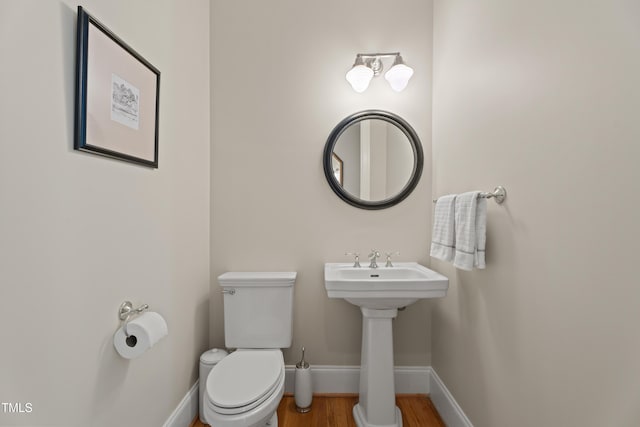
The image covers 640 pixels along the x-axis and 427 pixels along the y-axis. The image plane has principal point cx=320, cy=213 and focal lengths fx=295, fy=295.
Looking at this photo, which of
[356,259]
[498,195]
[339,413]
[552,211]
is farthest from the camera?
[356,259]

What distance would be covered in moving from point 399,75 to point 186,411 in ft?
7.49

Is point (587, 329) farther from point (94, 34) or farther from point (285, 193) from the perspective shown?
point (94, 34)

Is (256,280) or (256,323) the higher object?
(256,280)

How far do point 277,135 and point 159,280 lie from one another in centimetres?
111

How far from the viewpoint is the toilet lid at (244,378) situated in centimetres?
124

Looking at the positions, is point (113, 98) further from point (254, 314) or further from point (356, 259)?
point (356, 259)

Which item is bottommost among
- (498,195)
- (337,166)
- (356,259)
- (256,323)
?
(256,323)

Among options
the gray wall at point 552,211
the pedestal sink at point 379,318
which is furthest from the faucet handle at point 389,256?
the gray wall at point 552,211

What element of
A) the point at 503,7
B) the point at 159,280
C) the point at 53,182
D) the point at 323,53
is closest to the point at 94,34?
the point at 53,182

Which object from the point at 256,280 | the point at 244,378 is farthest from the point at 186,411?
the point at 256,280

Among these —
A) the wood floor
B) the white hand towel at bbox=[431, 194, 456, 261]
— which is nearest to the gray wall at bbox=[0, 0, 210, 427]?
the wood floor

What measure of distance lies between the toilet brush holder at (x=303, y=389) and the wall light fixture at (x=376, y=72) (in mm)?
1789

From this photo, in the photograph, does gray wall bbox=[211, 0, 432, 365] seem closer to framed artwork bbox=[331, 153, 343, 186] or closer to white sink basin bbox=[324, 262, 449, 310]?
framed artwork bbox=[331, 153, 343, 186]

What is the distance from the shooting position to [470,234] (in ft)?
4.11
